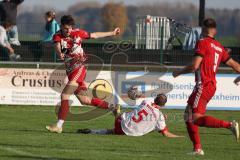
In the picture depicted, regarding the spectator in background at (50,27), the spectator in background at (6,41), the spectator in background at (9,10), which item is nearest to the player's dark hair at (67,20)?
the spectator in background at (9,10)

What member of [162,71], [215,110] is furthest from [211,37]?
[162,71]

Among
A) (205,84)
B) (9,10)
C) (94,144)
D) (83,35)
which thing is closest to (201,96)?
(205,84)

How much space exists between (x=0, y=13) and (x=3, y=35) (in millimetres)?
698

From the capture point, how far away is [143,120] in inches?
632

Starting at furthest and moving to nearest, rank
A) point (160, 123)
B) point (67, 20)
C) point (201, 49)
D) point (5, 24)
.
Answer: point (5, 24), point (67, 20), point (160, 123), point (201, 49)

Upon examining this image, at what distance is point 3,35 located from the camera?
26.7 meters

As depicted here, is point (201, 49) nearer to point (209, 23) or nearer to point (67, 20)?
point (209, 23)

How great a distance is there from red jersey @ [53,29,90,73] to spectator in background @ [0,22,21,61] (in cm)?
894

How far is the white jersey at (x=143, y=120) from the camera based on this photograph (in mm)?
16062

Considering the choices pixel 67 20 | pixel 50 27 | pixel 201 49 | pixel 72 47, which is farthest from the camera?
pixel 50 27

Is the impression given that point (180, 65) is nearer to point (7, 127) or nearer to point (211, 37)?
point (7, 127)

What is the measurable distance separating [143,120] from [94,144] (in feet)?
5.48

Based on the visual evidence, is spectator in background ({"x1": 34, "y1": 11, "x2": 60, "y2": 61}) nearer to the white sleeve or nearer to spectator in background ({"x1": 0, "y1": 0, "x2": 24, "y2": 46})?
spectator in background ({"x1": 0, "y1": 0, "x2": 24, "y2": 46})

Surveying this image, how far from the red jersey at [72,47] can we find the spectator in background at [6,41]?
8945 mm
